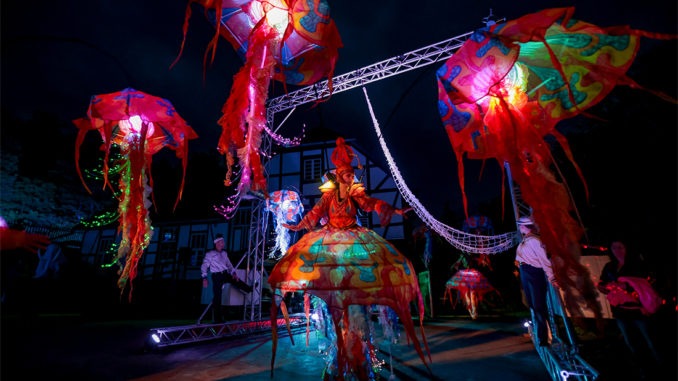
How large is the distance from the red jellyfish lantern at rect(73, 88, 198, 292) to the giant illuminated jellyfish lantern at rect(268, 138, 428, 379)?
208cm

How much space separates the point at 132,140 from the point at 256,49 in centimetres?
254

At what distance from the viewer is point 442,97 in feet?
9.32

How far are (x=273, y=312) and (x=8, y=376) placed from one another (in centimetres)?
377

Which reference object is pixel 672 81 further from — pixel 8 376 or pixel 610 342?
pixel 8 376

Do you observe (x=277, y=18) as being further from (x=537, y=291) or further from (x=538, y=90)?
(x=537, y=291)

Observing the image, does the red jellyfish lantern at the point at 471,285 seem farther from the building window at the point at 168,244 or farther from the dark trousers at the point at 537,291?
the building window at the point at 168,244

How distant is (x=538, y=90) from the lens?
2678 millimetres

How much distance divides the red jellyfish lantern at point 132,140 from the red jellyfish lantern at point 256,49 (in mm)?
1379

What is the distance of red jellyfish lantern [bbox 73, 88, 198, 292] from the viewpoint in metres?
3.32

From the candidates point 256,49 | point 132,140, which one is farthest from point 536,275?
point 132,140

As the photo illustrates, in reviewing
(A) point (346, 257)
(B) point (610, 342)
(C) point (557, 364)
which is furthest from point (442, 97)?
(B) point (610, 342)

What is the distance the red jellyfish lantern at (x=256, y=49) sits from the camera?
90.2 inches

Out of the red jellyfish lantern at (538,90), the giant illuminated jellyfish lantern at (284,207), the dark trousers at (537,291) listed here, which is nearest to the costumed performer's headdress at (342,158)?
the red jellyfish lantern at (538,90)

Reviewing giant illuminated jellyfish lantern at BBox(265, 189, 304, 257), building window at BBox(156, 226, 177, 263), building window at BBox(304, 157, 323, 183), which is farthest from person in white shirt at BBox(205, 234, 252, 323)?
building window at BBox(156, 226, 177, 263)
